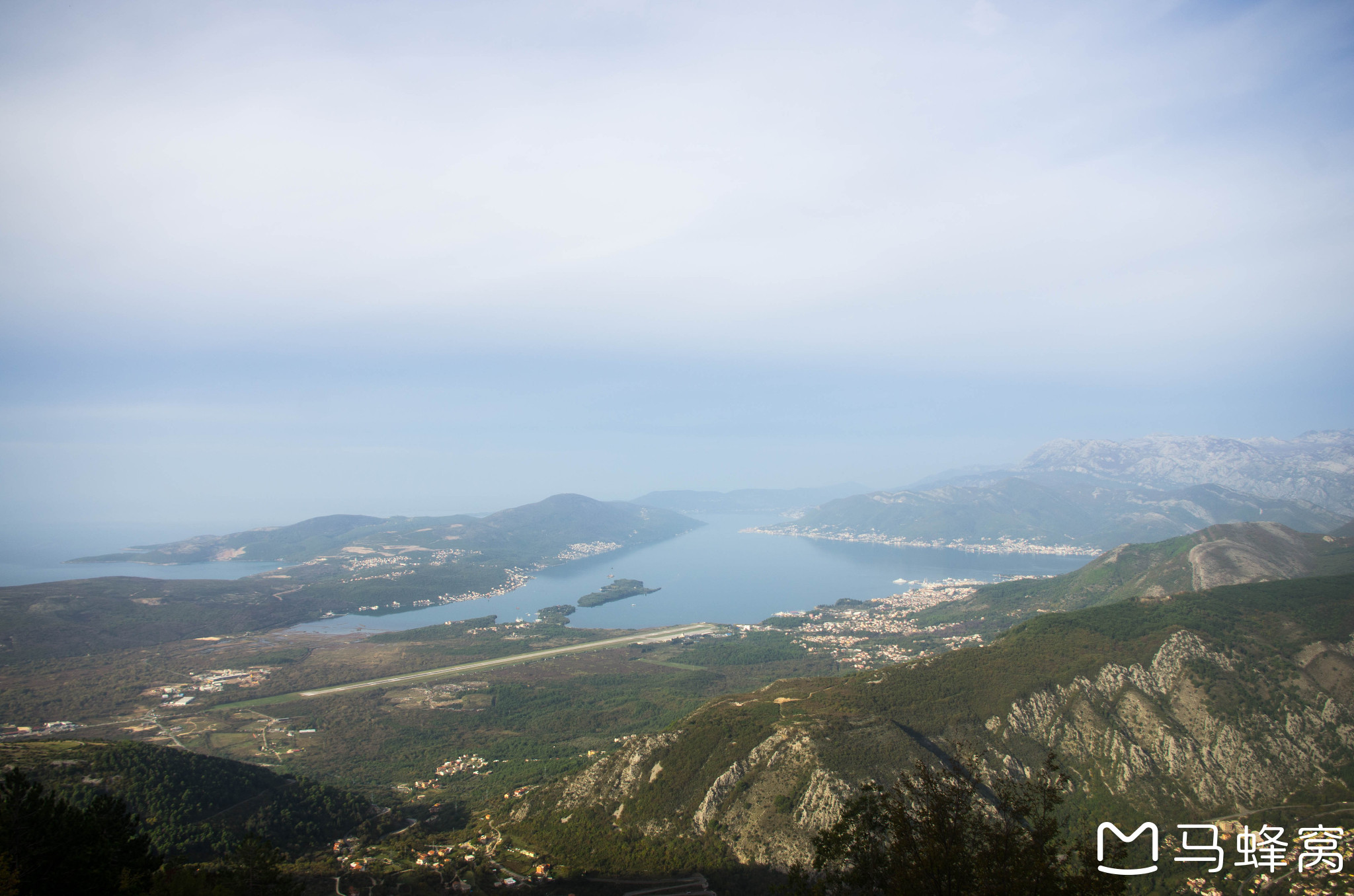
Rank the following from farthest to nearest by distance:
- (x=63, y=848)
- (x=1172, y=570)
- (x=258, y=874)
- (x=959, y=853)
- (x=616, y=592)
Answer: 1. (x=616, y=592)
2. (x=1172, y=570)
3. (x=258, y=874)
4. (x=63, y=848)
5. (x=959, y=853)

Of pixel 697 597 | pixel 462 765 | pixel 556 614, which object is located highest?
pixel 462 765

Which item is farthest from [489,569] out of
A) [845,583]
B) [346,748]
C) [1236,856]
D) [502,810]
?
[1236,856]

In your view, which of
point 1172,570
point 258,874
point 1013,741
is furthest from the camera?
point 1172,570

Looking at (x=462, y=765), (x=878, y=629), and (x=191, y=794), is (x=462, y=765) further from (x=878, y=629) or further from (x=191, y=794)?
(x=878, y=629)

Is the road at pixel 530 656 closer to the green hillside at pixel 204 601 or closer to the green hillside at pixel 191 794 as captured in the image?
the green hillside at pixel 191 794

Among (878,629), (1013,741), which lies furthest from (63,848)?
(878,629)

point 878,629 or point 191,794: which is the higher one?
point 191,794

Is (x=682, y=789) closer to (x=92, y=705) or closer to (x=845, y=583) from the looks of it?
(x=92, y=705)

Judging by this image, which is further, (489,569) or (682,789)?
(489,569)
